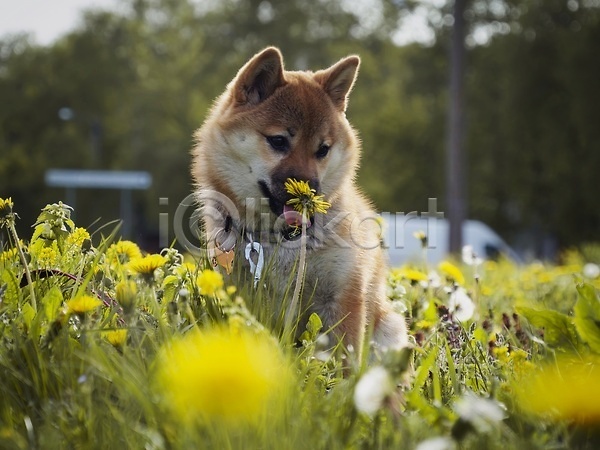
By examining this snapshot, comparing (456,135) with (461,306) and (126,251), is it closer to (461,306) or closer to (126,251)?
(461,306)

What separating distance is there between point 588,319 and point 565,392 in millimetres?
483

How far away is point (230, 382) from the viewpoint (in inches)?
67.7

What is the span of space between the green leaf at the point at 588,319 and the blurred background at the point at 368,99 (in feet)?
43.1

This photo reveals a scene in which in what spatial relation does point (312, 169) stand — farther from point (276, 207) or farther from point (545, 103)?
point (545, 103)

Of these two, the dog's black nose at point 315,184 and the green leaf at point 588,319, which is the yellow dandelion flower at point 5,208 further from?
the green leaf at point 588,319

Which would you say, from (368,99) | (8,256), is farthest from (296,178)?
(368,99)

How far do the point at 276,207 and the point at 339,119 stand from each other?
2.57 ft

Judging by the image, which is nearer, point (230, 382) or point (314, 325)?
point (230, 382)

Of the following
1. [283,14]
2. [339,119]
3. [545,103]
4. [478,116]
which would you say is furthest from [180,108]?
[339,119]

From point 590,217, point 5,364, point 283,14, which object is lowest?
point 590,217

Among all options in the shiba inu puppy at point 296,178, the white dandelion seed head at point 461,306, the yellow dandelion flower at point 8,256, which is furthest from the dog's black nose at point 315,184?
the yellow dandelion flower at point 8,256

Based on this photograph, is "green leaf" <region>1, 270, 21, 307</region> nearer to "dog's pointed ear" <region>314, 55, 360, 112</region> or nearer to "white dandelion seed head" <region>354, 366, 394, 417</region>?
"white dandelion seed head" <region>354, 366, 394, 417</region>

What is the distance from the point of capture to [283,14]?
3512 cm

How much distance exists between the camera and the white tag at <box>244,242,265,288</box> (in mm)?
3459
